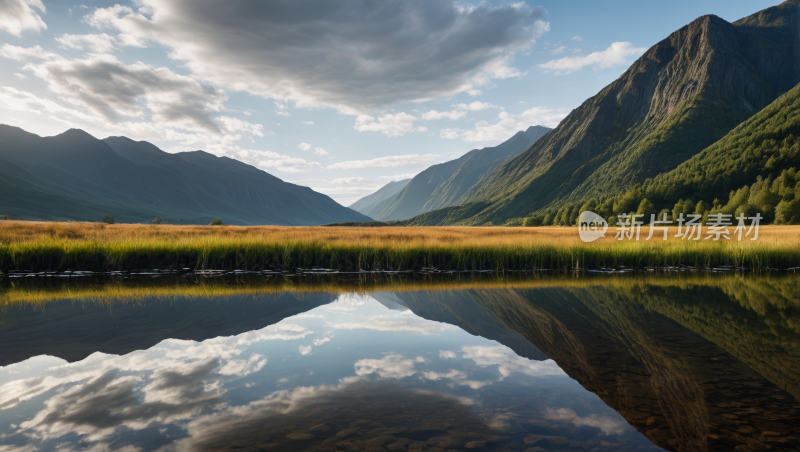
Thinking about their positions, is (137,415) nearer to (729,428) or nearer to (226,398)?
(226,398)

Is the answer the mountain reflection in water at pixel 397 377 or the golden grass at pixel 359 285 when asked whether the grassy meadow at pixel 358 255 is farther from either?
the mountain reflection in water at pixel 397 377

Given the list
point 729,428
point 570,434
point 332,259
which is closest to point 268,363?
point 570,434

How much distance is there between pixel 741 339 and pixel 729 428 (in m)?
5.19

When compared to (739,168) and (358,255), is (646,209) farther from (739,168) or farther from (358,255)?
(358,255)

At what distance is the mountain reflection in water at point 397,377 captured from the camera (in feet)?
14.3

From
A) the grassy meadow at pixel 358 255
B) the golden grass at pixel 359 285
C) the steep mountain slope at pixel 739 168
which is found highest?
the steep mountain slope at pixel 739 168

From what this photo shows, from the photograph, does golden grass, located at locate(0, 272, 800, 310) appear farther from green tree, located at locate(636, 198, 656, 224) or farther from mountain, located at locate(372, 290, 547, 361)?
green tree, located at locate(636, 198, 656, 224)

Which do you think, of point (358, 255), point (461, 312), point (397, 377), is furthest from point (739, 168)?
point (397, 377)

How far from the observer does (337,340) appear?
838cm

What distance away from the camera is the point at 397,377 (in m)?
6.13

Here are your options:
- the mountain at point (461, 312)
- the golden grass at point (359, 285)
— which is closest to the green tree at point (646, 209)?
the golden grass at point (359, 285)

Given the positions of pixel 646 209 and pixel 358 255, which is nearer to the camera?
pixel 358 255

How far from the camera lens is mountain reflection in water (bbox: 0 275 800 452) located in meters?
4.34

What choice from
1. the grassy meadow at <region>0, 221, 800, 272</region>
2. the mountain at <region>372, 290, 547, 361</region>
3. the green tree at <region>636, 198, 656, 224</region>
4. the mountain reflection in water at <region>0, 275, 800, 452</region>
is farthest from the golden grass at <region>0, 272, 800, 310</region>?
the green tree at <region>636, 198, 656, 224</region>
